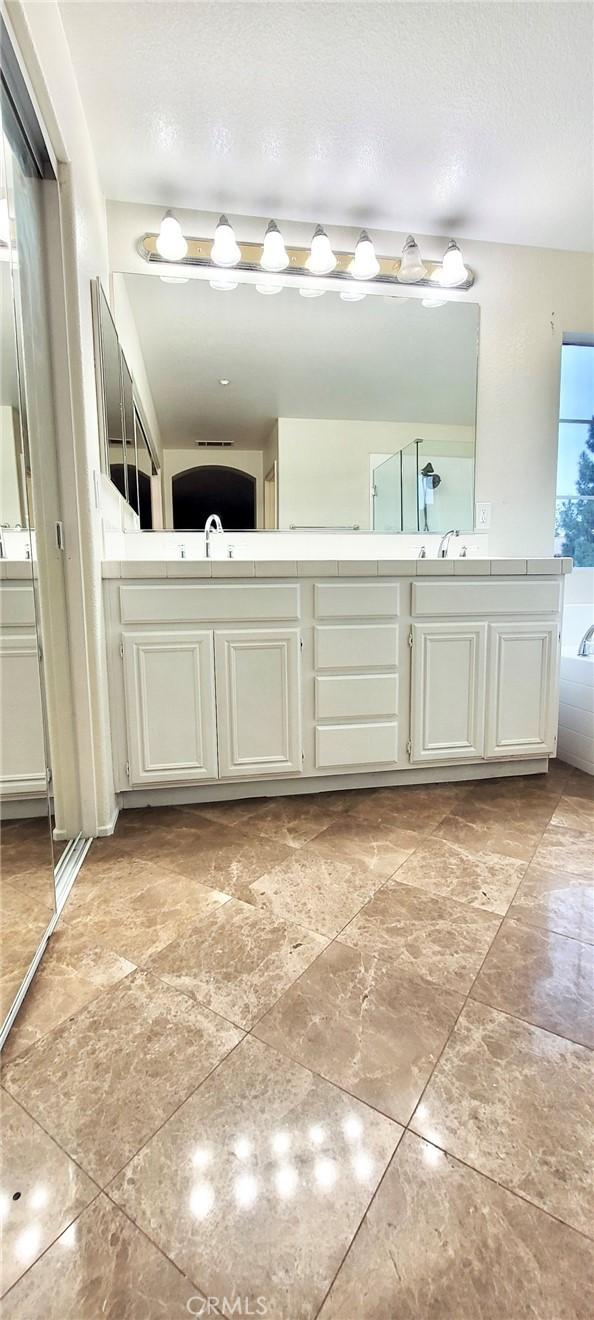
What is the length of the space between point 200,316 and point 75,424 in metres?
1.05

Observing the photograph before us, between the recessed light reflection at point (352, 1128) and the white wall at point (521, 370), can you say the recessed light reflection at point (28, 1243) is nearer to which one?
the recessed light reflection at point (352, 1128)

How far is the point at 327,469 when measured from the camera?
7.50 ft

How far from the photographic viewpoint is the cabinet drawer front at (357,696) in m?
1.86

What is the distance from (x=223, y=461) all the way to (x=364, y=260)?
100 centimetres

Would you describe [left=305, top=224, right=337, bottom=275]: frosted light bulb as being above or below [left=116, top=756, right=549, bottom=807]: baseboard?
above

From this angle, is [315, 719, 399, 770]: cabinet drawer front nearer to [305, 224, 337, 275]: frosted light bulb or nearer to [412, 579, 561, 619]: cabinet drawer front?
[412, 579, 561, 619]: cabinet drawer front

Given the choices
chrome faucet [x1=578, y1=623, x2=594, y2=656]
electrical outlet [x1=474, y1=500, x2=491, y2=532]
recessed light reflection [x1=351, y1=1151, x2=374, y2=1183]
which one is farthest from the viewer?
electrical outlet [x1=474, y1=500, x2=491, y2=532]

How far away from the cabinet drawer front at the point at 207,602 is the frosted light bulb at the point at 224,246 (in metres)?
1.38

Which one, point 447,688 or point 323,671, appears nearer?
point 323,671

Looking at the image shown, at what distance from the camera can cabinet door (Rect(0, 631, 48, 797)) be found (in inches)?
40.4

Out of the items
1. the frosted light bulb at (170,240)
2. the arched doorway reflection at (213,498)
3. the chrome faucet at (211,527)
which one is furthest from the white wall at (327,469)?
the frosted light bulb at (170,240)

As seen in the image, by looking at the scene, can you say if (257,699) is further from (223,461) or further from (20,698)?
(223,461)

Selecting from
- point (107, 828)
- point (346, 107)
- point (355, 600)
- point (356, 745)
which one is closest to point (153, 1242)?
point (107, 828)

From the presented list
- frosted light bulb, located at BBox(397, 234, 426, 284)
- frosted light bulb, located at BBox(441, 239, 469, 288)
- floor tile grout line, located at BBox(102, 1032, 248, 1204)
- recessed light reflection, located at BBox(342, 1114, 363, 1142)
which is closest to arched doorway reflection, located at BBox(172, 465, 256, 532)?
frosted light bulb, located at BBox(397, 234, 426, 284)
